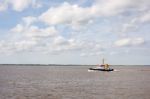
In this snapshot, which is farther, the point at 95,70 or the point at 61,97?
the point at 95,70

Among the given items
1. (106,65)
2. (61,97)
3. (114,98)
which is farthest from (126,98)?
(106,65)

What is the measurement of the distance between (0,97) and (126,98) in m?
17.7

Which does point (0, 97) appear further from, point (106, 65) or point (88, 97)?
point (106, 65)

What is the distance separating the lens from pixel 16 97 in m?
41.5

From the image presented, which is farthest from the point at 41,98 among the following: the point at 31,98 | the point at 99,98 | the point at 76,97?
the point at 99,98

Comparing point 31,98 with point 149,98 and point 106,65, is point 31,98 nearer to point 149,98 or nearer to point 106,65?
point 149,98

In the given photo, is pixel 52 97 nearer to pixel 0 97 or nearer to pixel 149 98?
pixel 0 97

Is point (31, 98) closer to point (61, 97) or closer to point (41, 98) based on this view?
point (41, 98)

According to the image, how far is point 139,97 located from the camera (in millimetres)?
42562

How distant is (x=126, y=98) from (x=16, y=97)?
15.5 meters

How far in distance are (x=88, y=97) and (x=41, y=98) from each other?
672 cm

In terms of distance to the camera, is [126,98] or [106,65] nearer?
[126,98]

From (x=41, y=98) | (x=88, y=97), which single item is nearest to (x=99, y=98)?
(x=88, y=97)

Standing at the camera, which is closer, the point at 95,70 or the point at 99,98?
the point at 99,98
